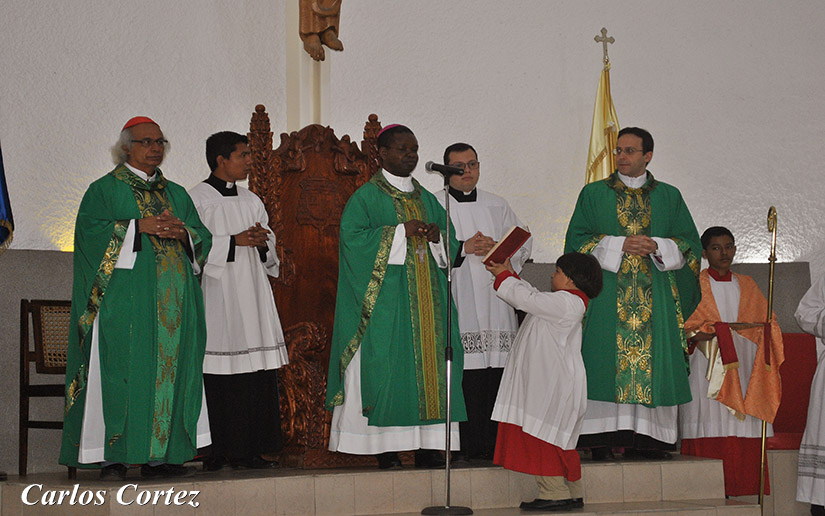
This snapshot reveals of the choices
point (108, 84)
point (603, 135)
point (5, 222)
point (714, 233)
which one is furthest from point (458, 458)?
point (603, 135)

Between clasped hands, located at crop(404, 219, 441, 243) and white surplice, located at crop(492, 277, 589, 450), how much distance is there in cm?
59

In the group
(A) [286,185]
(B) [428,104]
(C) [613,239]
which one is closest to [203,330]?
(A) [286,185]

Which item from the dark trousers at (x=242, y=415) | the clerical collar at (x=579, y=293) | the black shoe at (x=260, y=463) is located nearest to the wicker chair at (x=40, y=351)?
the dark trousers at (x=242, y=415)

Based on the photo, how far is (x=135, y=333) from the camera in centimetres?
652

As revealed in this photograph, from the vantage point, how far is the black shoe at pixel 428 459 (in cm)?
707

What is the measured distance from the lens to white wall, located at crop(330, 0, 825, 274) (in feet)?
33.7

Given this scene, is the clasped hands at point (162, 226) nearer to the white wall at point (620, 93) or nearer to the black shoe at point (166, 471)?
the black shoe at point (166, 471)

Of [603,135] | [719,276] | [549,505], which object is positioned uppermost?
[603,135]

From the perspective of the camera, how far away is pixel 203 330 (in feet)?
22.5

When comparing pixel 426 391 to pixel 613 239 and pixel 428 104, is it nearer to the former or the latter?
pixel 613 239

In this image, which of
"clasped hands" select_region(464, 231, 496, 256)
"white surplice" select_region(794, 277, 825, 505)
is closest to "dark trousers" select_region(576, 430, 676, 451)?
"white surplice" select_region(794, 277, 825, 505)

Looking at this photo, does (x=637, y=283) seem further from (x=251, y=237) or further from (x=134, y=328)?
(x=134, y=328)

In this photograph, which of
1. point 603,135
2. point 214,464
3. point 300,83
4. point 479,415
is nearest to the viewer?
point 214,464

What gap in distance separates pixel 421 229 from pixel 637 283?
174 centimetres
